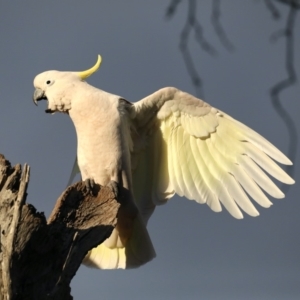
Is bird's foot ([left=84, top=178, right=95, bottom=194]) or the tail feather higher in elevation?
bird's foot ([left=84, top=178, right=95, bottom=194])

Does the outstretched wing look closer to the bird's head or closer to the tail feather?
the tail feather

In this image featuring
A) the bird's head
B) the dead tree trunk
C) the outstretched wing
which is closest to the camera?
the dead tree trunk

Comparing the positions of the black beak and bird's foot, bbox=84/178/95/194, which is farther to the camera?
the black beak

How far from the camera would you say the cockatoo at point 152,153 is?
4113 mm

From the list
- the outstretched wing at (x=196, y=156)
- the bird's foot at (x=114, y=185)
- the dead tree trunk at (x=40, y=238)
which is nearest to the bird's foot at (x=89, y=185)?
the dead tree trunk at (x=40, y=238)

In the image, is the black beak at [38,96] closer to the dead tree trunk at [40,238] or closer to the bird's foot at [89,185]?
the bird's foot at [89,185]

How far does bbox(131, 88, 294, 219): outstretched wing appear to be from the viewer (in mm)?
4035

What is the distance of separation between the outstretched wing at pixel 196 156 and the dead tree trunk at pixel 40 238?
1242mm

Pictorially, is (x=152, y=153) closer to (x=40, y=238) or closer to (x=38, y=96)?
(x=38, y=96)

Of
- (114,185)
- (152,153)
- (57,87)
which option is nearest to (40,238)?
(114,185)

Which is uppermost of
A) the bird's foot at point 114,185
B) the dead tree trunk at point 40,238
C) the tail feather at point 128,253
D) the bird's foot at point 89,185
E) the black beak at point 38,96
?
the black beak at point 38,96

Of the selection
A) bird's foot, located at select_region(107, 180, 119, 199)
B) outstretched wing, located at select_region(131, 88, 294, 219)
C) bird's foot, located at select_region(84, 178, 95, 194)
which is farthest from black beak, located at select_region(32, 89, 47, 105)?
bird's foot, located at select_region(84, 178, 95, 194)

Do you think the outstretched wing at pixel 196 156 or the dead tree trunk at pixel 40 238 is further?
the outstretched wing at pixel 196 156

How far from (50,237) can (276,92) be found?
1.40 meters
